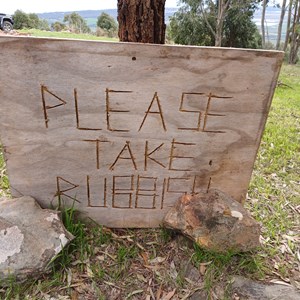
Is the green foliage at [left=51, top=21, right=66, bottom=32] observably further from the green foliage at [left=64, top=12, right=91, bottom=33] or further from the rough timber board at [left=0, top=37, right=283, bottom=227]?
the rough timber board at [left=0, top=37, right=283, bottom=227]

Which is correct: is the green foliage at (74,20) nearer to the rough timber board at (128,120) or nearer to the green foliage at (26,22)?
the green foliage at (26,22)

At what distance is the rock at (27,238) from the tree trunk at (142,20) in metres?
1.09

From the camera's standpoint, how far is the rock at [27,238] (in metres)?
1.42

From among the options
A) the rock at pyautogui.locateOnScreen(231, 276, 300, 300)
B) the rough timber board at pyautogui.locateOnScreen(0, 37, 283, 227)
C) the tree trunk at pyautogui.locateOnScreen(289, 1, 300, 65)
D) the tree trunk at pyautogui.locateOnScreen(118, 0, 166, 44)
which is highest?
the tree trunk at pyautogui.locateOnScreen(289, 1, 300, 65)

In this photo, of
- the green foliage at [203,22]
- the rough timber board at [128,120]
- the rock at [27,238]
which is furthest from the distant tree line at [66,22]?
the rock at [27,238]

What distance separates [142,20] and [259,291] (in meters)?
1.55

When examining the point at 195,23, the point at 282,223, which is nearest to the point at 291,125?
the point at 282,223

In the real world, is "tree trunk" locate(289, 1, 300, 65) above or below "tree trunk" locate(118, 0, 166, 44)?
above

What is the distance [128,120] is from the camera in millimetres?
1561

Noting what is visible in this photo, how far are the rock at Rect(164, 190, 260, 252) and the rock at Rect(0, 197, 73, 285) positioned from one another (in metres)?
0.62

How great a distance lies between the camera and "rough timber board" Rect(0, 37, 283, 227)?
1.42 m

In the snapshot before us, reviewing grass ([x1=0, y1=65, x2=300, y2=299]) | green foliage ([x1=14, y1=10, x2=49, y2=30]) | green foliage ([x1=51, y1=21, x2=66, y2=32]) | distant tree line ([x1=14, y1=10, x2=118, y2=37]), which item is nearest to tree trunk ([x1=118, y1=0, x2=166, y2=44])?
grass ([x1=0, y1=65, x2=300, y2=299])

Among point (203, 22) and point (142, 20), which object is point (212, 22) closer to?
point (203, 22)

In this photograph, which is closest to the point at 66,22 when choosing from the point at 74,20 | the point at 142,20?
the point at 74,20
